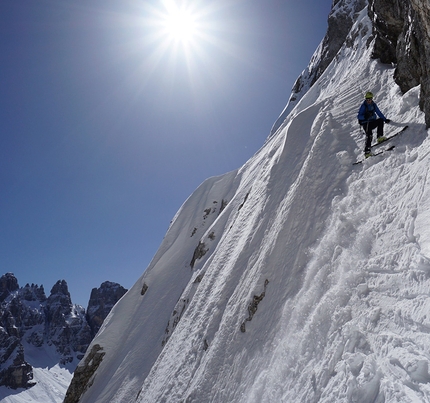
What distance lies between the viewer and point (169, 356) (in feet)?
44.0

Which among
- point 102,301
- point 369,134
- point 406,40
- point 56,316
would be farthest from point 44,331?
point 406,40

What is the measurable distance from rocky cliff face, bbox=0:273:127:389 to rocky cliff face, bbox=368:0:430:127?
181 meters

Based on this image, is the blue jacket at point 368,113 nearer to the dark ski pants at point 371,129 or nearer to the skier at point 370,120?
the skier at point 370,120

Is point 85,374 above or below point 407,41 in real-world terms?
below

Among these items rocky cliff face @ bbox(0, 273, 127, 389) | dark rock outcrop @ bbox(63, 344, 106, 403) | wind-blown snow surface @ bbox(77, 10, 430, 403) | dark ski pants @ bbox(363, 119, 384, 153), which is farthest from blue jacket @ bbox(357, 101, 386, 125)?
rocky cliff face @ bbox(0, 273, 127, 389)

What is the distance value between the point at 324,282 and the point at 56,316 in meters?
211

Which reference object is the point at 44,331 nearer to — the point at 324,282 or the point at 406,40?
the point at 324,282

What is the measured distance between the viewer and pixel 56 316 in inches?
6959

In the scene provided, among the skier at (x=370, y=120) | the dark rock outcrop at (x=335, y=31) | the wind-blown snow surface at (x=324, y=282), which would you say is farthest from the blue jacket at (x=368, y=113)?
the dark rock outcrop at (x=335, y=31)

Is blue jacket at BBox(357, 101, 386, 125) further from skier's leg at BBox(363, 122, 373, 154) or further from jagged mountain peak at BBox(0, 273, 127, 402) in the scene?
jagged mountain peak at BBox(0, 273, 127, 402)

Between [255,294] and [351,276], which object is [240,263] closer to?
[255,294]

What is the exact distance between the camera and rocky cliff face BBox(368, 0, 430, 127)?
743cm

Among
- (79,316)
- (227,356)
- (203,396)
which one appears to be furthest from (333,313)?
(79,316)

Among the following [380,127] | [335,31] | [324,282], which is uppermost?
[335,31]
